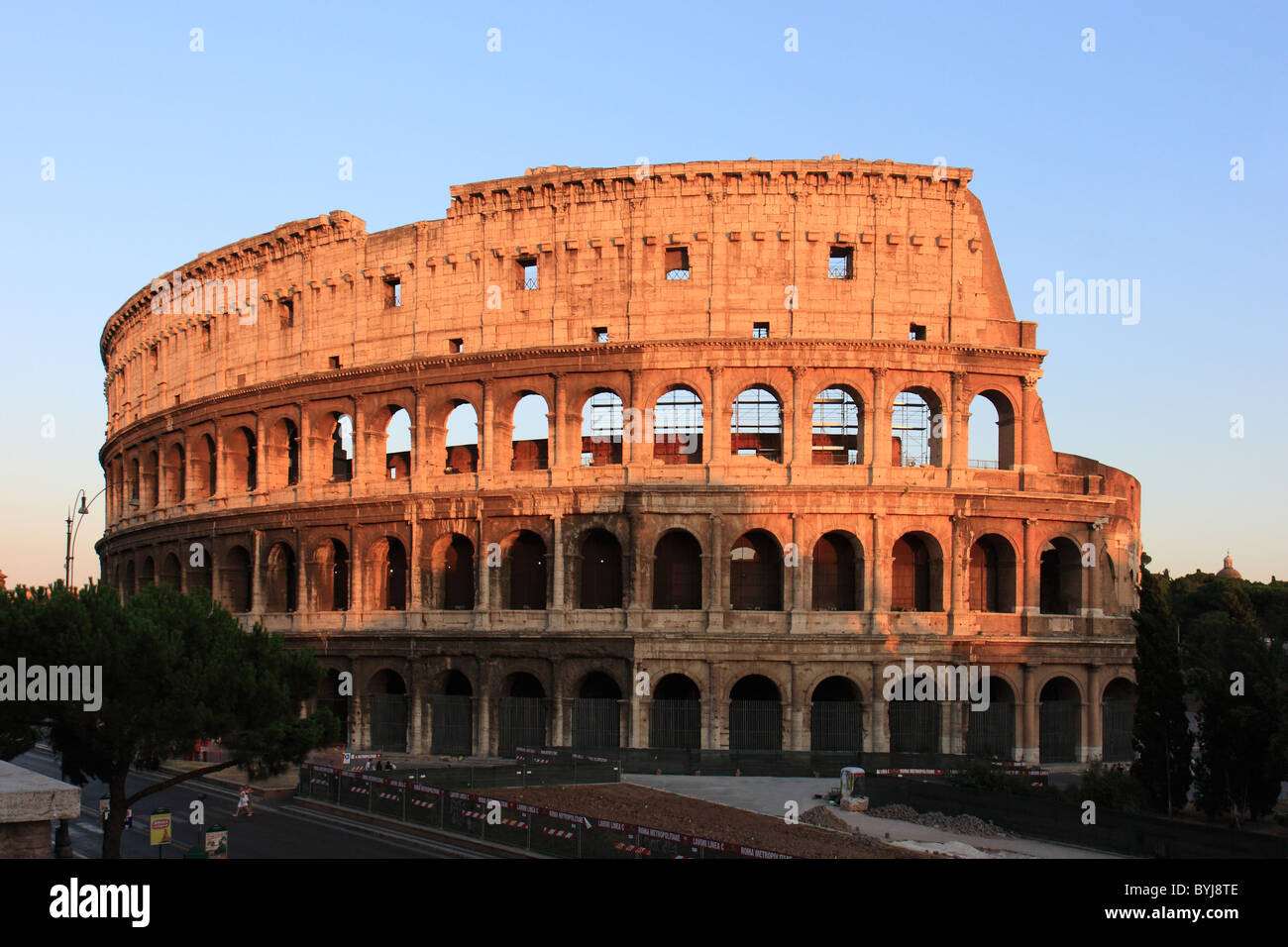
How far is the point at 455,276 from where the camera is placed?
42500 mm

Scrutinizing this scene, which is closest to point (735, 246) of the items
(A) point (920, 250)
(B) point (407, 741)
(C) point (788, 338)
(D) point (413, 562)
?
(C) point (788, 338)

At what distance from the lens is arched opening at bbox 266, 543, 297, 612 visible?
46375 mm

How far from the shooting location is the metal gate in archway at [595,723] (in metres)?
38.2

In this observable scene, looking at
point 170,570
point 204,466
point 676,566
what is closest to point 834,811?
point 676,566

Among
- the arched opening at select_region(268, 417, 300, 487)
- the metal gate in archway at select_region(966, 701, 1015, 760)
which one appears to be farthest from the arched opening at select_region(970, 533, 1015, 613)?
the arched opening at select_region(268, 417, 300, 487)

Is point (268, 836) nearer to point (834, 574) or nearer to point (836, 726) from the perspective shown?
point (836, 726)

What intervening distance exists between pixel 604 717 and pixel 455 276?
54.5 ft

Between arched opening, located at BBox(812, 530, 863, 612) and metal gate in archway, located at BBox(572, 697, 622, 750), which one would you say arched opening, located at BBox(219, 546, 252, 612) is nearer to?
metal gate in archway, located at BBox(572, 697, 622, 750)

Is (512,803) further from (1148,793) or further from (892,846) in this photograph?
(1148,793)

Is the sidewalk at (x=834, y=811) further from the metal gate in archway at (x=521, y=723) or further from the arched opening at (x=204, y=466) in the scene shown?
the arched opening at (x=204, y=466)

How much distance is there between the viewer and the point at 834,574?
3975 centimetres

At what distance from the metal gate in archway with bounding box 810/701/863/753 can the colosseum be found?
95mm

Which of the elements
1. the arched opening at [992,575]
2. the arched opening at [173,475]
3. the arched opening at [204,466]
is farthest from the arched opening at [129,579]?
the arched opening at [992,575]

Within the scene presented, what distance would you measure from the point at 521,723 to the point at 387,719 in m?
5.85
